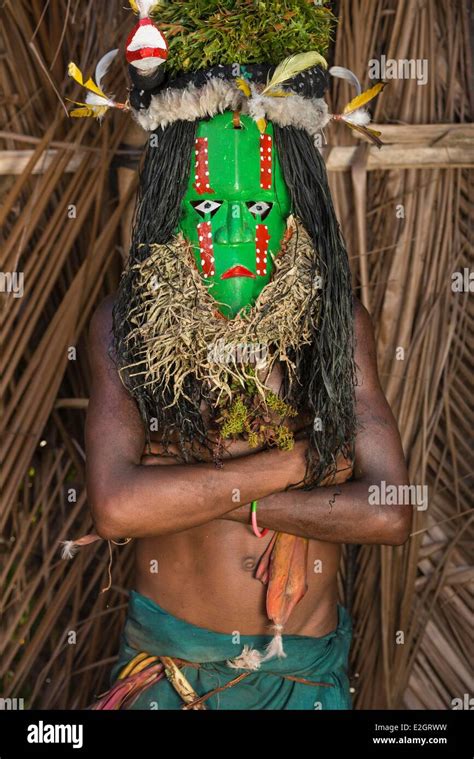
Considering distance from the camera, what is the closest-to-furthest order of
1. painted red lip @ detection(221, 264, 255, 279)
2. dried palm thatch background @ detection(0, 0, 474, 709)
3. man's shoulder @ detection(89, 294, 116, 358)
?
painted red lip @ detection(221, 264, 255, 279), man's shoulder @ detection(89, 294, 116, 358), dried palm thatch background @ detection(0, 0, 474, 709)

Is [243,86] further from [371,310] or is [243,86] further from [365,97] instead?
[371,310]

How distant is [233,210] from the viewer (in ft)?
7.79

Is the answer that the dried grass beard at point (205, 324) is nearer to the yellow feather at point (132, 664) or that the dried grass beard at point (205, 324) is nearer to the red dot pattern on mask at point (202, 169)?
the red dot pattern on mask at point (202, 169)

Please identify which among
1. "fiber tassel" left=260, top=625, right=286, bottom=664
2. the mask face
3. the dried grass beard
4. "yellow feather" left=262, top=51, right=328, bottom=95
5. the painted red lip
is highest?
"yellow feather" left=262, top=51, right=328, bottom=95

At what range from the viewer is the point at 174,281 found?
237 centimetres

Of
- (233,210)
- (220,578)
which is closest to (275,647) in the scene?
(220,578)

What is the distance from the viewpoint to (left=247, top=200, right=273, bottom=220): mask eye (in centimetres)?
240

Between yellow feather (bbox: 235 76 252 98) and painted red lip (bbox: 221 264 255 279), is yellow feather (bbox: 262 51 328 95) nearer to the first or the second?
yellow feather (bbox: 235 76 252 98)

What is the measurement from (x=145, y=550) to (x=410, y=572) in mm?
1162

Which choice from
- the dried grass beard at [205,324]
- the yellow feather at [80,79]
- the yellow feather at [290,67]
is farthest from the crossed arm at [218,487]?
the yellow feather at [290,67]

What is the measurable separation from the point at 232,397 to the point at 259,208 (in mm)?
425

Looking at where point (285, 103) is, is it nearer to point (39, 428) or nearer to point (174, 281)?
point (174, 281)

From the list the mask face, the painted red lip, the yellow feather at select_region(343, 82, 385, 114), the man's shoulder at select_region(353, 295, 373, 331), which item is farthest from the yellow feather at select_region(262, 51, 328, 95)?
the man's shoulder at select_region(353, 295, 373, 331)
